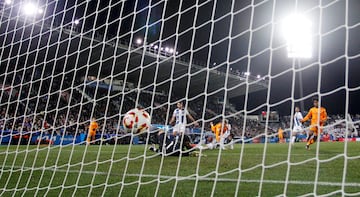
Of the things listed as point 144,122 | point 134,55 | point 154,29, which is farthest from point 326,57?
point 144,122

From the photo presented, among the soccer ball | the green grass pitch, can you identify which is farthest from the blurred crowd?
the green grass pitch

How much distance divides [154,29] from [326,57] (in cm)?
927

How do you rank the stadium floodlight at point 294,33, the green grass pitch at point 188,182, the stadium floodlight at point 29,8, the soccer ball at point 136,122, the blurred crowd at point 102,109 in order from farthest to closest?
the blurred crowd at point 102,109 → the stadium floodlight at point 29,8 → the soccer ball at point 136,122 → the stadium floodlight at point 294,33 → the green grass pitch at point 188,182

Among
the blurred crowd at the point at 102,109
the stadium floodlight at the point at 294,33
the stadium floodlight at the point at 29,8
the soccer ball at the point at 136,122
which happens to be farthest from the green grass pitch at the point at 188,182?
the blurred crowd at the point at 102,109

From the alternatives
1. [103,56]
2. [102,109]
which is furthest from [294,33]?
[102,109]

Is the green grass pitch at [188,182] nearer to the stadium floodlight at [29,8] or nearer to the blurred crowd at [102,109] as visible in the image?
the stadium floodlight at [29,8]

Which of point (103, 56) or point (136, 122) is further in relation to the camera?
point (103, 56)

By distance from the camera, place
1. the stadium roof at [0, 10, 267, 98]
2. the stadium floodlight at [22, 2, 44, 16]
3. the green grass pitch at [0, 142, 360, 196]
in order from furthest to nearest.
A: the stadium roof at [0, 10, 267, 98] → the stadium floodlight at [22, 2, 44, 16] → the green grass pitch at [0, 142, 360, 196]

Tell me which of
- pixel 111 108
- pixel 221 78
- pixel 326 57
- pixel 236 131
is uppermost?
pixel 326 57

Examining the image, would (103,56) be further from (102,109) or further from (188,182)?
(188,182)

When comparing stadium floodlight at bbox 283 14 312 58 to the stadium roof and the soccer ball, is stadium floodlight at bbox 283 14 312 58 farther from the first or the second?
the soccer ball

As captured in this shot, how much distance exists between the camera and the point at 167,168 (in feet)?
14.8

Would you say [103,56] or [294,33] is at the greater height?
[103,56]

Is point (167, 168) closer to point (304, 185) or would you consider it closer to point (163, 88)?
point (304, 185)
